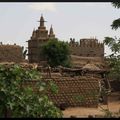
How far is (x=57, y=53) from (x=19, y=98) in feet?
122

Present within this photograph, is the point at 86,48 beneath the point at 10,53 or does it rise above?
above

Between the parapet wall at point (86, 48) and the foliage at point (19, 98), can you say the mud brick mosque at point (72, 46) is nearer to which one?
the parapet wall at point (86, 48)

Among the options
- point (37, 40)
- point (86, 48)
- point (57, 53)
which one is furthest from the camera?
point (37, 40)

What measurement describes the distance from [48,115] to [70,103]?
10.6 m

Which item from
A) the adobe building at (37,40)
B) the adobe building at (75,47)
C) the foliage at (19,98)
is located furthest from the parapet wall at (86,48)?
the foliage at (19,98)

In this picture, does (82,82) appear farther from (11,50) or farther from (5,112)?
(11,50)

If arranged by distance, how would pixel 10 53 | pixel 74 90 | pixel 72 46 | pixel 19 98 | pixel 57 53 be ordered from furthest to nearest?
pixel 72 46 < pixel 57 53 < pixel 10 53 < pixel 74 90 < pixel 19 98

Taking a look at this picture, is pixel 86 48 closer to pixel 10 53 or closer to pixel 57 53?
pixel 57 53

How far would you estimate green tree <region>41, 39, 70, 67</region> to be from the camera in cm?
3941

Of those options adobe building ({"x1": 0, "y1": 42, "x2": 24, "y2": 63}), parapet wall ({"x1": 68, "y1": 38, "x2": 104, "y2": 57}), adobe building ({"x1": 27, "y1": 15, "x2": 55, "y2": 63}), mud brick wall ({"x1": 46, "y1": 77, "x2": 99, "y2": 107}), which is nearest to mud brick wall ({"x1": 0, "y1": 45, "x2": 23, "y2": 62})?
adobe building ({"x1": 0, "y1": 42, "x2": 24, "y2": 63})

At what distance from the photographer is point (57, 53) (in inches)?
1588

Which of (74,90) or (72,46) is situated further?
(72,46)

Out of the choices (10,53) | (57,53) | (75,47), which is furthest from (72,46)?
(10,53)

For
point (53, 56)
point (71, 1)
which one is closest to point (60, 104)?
point (71, 1)
